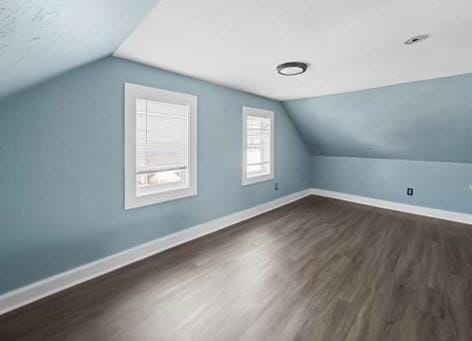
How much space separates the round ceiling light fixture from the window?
114 centimetres

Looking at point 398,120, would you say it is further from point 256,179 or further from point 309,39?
point 309,39

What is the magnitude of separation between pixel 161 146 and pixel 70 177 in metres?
0.95

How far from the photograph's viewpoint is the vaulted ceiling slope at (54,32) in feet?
2.77

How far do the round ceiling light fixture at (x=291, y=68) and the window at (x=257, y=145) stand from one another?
3.74 feet

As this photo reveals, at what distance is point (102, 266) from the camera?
215cm

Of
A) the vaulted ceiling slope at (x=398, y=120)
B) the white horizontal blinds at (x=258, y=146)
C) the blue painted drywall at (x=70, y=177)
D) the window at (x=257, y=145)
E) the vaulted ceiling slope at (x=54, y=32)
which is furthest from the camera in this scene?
the white horizontal blinds at (x=258, y=146)

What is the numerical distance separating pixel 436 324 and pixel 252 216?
2.57 metres

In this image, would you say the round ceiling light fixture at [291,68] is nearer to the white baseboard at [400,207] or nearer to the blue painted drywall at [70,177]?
the blue painted drywall at [70,177]

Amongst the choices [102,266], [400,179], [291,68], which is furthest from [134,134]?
[400,179]

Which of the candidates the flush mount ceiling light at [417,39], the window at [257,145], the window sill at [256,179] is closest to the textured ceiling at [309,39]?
the flush mount ceiling light at [417,39]

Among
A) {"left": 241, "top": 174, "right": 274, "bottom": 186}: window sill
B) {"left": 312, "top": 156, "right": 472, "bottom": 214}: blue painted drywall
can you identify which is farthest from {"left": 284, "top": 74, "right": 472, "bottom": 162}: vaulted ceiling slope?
{"left": 241, "top": 174, "right": 274, "bottom": 186}: window sill

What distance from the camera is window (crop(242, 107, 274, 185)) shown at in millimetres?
3654

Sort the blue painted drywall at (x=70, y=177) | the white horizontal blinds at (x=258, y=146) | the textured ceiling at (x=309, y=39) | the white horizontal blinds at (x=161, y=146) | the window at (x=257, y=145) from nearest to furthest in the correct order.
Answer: the textured ceiling at (x=309, y=39)
the blue painted drywall at (x=70, y=177)
the white horizontal blinds at (x=161, y=146)
the window at (x=257, y=145)
the white horizontal blinds at (x=258, y=146)

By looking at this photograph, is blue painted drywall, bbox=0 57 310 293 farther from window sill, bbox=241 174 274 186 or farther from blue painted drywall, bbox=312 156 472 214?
blue painted drywall, bbox=312 156 472 214
